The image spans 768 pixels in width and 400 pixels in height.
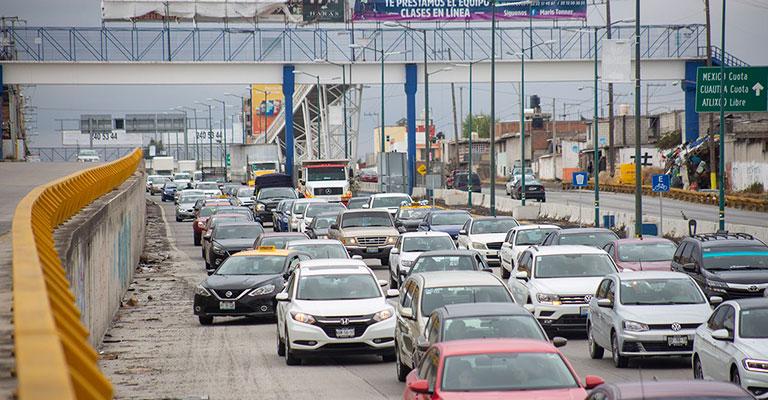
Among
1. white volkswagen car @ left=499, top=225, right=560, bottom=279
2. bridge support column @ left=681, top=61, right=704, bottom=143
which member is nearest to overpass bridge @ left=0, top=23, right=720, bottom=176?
bridge support column @ left=681, top=61, right=704, bottom=143

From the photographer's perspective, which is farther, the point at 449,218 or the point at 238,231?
the point at 449,218

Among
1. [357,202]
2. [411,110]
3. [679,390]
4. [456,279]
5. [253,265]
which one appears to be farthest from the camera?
[411,110]

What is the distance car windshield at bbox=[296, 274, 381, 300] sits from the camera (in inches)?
867

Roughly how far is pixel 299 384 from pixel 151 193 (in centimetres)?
11220

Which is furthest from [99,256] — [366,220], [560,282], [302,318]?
[366,220]

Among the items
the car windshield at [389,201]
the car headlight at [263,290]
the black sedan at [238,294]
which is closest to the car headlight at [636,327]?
the black sedan at [238,294]

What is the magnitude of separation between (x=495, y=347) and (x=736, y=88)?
36572 millimetres

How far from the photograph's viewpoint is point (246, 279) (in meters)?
27.8

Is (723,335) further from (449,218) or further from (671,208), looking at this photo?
(671,208)

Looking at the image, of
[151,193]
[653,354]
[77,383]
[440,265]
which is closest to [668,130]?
[151,193]

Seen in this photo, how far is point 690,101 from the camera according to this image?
3221 inches

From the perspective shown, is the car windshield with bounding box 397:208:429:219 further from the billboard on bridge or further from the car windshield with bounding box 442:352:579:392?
the car windshield with bounding box 442:352:579:392

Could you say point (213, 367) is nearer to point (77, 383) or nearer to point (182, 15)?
point (77, 383)

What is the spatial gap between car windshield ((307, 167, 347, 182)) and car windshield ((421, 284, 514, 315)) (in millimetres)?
54627
